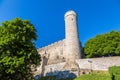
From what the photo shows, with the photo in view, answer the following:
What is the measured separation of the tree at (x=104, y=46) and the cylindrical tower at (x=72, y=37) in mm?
4943

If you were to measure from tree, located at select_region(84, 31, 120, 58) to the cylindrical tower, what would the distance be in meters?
4.94

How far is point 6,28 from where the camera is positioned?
38.5 meters

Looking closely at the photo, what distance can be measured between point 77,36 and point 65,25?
10.1 feet

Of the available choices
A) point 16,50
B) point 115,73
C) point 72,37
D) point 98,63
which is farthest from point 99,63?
point 16,50

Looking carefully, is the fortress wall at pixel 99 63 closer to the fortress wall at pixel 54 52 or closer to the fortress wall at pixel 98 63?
the fortress wall at pixel 98 63

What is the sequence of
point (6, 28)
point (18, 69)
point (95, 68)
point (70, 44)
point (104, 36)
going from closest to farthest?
point (18, 69) < point (6, 28) < point (95, 68) < point (70, 44) < point (104, 36)

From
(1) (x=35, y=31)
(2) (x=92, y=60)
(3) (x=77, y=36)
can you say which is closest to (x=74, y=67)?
(2) (x=92, y=60)

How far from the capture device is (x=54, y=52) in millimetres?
59000

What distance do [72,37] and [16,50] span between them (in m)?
15.8

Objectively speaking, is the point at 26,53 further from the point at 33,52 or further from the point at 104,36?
the point at 104,36

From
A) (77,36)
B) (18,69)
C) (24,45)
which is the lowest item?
(18,69)

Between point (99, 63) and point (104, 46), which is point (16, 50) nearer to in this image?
point (99, 63)

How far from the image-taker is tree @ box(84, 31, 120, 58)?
54112 mm

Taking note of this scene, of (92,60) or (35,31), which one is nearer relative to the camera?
(35,31)
